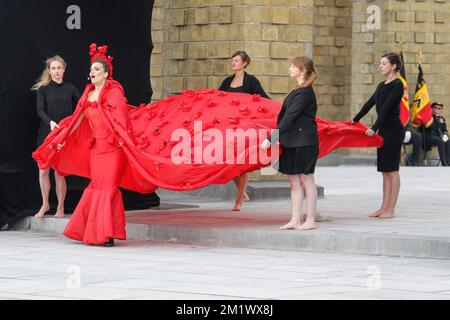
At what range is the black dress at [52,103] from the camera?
1611 centimetres

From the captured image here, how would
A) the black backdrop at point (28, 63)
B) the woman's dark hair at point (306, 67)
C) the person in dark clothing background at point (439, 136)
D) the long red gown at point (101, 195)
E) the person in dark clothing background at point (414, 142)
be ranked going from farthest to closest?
the person in dark clothing background at point (439, 136)
the person in dark clothing background at point (414, 142)
the black backdrop at point (28, 63)
the woman's dark hair at point (306, 67)
the long red gown at point (101, 195)

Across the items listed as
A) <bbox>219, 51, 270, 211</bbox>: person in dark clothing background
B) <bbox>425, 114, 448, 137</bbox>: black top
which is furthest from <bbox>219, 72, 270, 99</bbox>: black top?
<bbox>425, 114, 448, 137</bbox>: black top

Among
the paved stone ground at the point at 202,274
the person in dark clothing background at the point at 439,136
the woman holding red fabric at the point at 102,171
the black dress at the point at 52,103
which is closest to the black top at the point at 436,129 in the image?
the person in dark clothing background at the point at 439,136

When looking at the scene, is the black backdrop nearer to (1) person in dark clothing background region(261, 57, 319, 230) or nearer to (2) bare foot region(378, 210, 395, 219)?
(1) person in dark clothing background region(261, 57, 319, 230)

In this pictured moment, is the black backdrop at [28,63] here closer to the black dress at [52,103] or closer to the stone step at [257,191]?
the black dress at [52,103]

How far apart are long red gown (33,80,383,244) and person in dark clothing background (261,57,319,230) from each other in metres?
0.29

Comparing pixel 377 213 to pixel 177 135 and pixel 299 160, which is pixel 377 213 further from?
pixel 177 135

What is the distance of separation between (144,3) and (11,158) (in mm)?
3075

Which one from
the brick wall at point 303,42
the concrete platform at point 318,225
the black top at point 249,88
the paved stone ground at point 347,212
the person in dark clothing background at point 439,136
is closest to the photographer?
the concrete platform at point 318,225

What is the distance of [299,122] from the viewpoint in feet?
48.0

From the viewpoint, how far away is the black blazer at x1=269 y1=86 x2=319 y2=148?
572 inches

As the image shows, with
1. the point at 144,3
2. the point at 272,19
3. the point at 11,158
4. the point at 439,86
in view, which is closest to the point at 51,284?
the point at 11,158
